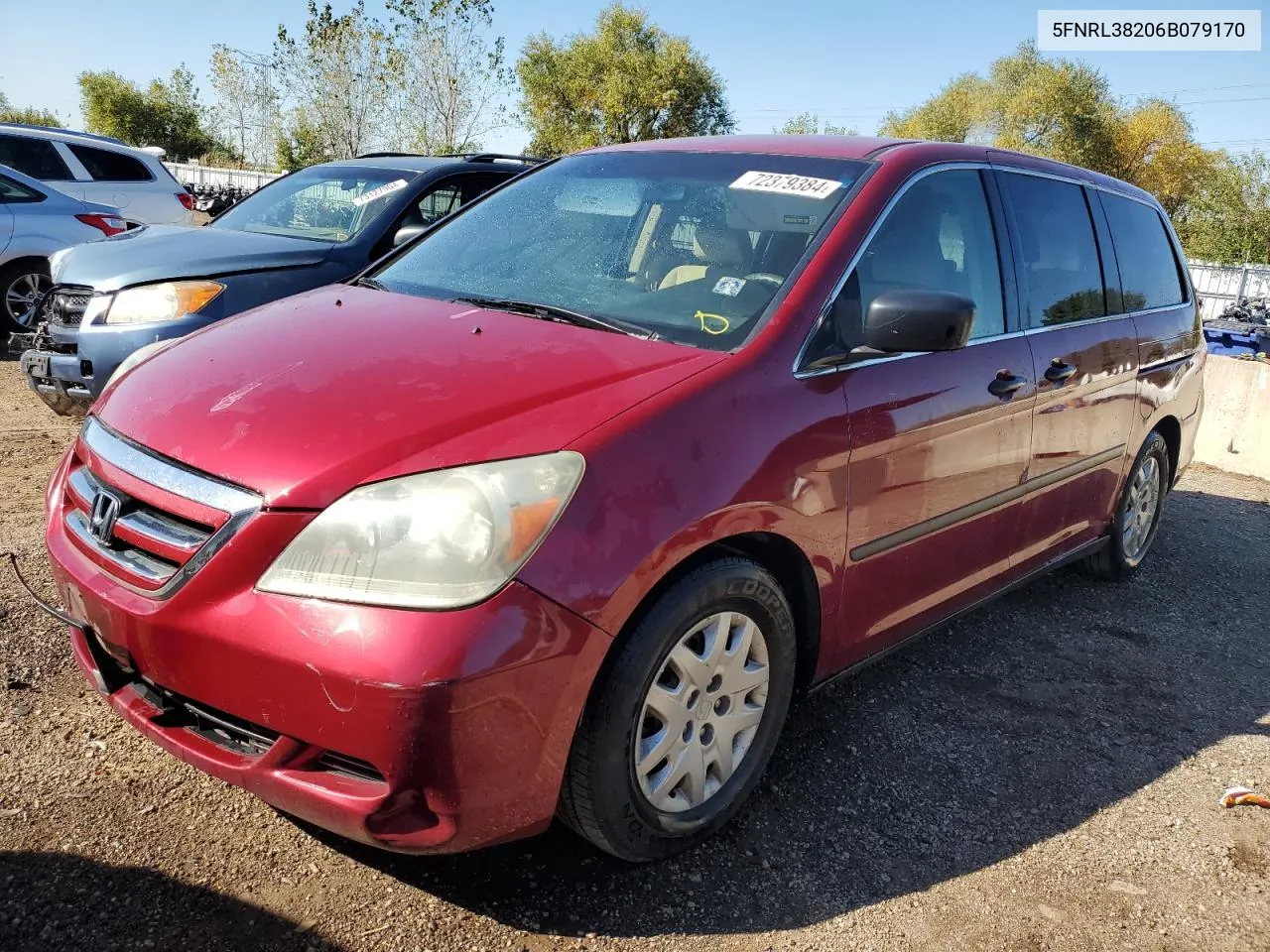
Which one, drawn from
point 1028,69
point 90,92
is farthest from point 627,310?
point 90,92

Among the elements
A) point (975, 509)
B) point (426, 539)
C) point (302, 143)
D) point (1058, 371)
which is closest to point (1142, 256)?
point (1058, 371)

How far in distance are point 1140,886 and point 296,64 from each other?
31.5 m

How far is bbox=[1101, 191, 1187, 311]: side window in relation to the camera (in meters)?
4.31

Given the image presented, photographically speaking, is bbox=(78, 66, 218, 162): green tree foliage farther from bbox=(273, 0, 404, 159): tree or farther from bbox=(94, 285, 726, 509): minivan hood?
bbox=(94, 285, 726, 509): minivan hood

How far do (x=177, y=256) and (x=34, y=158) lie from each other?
5839mm

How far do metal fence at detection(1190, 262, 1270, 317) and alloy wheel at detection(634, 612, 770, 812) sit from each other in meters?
24.7

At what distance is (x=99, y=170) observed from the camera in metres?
10.1

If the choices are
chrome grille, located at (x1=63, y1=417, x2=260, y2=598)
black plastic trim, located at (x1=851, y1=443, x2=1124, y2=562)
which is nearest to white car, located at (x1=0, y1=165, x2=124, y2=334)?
chrome grille, located at (x1=63, y1=417, x2=260, y2=598)

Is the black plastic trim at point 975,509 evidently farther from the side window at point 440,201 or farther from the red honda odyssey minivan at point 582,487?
the side window at point 440,201

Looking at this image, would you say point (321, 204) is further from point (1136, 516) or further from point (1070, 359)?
point (1136, 516)

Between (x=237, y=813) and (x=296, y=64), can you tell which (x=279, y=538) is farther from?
(x=296, y=64)

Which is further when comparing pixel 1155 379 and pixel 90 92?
pixel 90 92

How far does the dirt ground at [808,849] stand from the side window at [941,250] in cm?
136

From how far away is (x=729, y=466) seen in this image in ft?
7.47
